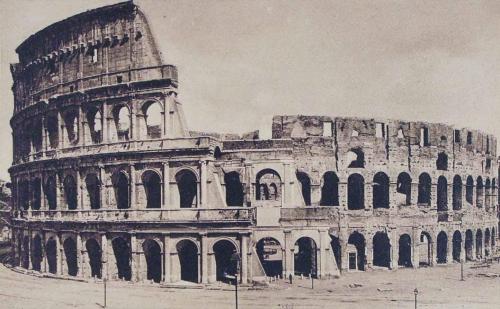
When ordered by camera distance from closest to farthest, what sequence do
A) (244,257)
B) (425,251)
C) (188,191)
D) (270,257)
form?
1. (244,257)
2. (188,191)
3. (270,257)
4. (425,251)

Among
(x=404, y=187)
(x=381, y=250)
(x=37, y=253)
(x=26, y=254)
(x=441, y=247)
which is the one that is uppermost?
(x=404, y=187)

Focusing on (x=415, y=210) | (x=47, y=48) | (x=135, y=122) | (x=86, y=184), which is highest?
(x=47, y=48)

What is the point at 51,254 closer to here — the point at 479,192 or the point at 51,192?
the point at 51,192

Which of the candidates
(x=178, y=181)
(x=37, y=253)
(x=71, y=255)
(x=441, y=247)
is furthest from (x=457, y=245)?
(x=37, y=253)

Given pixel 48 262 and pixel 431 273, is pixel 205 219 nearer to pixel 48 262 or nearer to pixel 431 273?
pixel 48 262

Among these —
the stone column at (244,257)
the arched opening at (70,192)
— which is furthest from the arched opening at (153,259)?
the arched opening at (70,192)

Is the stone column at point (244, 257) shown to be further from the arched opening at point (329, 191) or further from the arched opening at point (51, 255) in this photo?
the arched opening at point (51, 255)

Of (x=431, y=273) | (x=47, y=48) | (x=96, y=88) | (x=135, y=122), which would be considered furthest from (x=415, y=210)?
(x=47, y=48)
